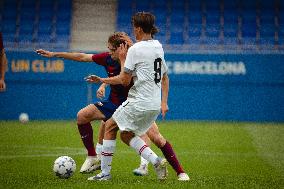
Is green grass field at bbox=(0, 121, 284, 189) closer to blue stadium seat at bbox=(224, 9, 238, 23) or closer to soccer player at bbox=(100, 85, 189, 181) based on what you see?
soccer player at bbox=(100, 85, 189, 181)

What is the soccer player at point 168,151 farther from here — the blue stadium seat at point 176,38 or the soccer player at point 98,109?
the blue stadium seat at point 176,38

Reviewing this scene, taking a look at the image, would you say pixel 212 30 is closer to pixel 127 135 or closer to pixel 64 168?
pixel 64 168

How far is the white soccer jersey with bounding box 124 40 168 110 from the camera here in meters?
8.26

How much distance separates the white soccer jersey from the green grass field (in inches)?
38.0

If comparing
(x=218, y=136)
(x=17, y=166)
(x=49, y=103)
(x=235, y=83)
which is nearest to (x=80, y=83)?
(x=49, y=103)

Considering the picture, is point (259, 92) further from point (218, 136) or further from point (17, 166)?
point (17, 166)

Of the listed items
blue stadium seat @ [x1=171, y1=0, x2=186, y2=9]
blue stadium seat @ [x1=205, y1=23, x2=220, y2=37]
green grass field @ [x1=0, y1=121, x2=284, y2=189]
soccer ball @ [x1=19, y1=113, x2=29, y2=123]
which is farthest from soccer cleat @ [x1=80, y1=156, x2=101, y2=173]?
blue stadium seat @ [x1=171, y1=0, x2=186, y2=9]

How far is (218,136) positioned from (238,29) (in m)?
9.19

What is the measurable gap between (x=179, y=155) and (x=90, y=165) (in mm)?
2988

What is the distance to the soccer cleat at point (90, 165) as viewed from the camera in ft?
31.9

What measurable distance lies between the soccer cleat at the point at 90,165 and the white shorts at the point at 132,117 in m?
1.51

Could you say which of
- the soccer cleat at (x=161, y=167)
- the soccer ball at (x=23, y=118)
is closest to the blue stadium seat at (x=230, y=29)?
the soccer ball at (x=23, y=118)

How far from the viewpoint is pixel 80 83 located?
20.2 m

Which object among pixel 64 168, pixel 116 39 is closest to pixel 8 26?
pixel 116 39
